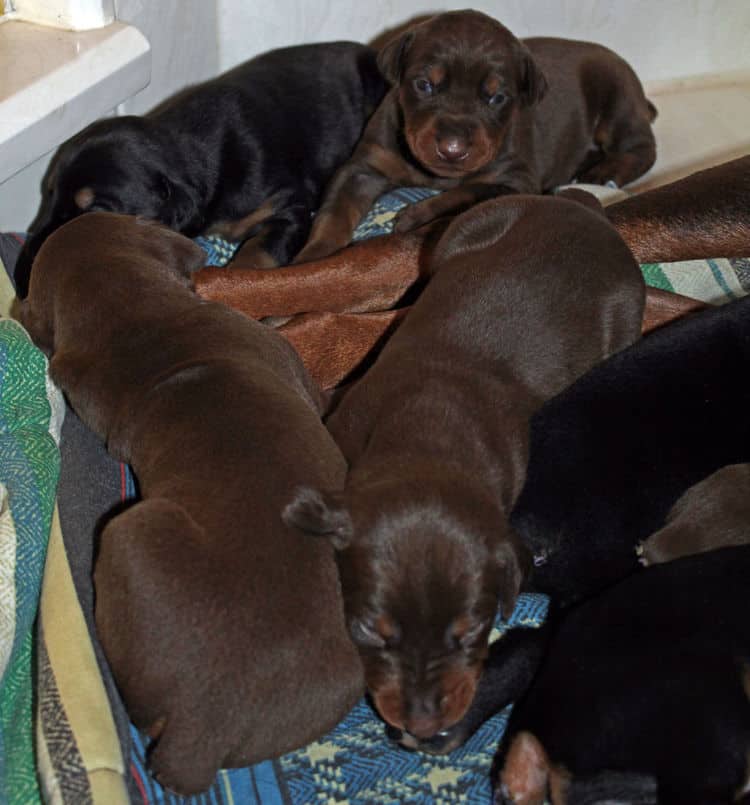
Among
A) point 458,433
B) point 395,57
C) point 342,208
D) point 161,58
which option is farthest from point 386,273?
point 161,58

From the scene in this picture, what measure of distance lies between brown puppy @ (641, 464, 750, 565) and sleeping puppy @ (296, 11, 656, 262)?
1468 millimetres

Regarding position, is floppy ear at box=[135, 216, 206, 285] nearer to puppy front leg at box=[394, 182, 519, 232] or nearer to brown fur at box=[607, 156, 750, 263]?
puppy front leg at box=[394, 182, 519, 232]

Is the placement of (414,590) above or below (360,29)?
above

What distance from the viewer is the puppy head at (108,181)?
3.43m

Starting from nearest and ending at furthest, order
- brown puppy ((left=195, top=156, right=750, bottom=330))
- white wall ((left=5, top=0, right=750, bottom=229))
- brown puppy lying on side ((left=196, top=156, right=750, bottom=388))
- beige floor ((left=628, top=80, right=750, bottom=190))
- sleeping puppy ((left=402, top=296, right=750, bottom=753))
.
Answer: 1. sleeping puppy ((left=402, top=296, right=750, bottom=753))
2. brown puppy lying on side ((left=196, top=156, right=750, bottom=388))
3. brown puppy ((left=195, top=156, right=750, bottom=330))
4. white wall ((left=5, top=0, right=750, bottom=229))
5. beige floor ((left=628, top=80, right=750, bottom=190))

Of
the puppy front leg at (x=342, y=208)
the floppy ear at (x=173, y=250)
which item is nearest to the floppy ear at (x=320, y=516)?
the floppy ear at (x=173, y=250)

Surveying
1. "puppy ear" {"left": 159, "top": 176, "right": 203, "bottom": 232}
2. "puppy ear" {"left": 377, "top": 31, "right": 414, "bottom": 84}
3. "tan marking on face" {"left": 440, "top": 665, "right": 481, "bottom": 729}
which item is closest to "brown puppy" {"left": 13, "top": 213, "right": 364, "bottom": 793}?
"tan marking on face" {"left": 440, "top": 665, "right": 481, "bottom": 729}

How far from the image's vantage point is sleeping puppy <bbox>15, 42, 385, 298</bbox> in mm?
3480

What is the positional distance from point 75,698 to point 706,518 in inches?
58.0

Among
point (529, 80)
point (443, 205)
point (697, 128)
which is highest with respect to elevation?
point (529, 80)

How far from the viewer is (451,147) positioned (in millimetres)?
3596

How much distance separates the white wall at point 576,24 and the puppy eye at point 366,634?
10.6 ft

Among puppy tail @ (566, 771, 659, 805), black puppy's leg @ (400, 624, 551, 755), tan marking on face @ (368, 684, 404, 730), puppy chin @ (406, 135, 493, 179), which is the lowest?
black puppy's leg @ (400, 624, 551, 755)

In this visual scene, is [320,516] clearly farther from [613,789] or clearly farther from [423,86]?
[423,86]
